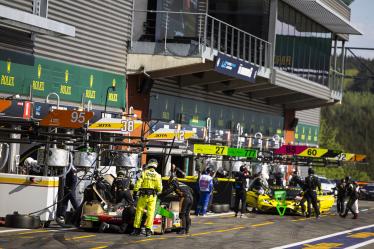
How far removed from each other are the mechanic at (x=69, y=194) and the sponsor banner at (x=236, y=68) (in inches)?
512

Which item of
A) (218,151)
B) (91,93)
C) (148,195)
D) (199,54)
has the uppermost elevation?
(199,54)

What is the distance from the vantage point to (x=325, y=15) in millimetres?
47562

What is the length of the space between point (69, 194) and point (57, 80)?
23.7 ft

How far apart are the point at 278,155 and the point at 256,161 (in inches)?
142

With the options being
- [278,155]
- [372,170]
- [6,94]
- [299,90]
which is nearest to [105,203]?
[6,94]

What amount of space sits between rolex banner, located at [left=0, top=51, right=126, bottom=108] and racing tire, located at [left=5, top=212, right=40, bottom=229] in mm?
6155

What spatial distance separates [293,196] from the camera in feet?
109

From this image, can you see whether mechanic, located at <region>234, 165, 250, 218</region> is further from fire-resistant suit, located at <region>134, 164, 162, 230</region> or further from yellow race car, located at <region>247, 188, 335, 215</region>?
fire-resistant suit, located at <region>134, 164, 162, 230</region>

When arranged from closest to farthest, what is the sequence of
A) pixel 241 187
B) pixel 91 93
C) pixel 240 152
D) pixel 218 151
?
pixel 241 187 → pixel 218 151 → pixel 91 93 → pixel 240 152

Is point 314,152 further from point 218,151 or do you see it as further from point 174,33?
point 174,33

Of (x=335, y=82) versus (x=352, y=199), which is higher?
(x=335, y=82)

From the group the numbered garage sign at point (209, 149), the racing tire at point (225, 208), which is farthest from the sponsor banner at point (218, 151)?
the racing tire at point (225, 208)

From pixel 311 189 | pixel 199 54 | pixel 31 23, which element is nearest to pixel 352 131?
pixel 199 54

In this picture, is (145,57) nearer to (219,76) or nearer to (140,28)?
(140,28)
